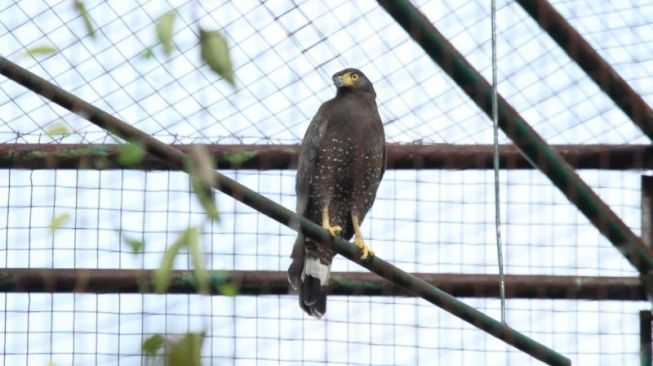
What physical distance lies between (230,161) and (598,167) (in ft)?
4.07

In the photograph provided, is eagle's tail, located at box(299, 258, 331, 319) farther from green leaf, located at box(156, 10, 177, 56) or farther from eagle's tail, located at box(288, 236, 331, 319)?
green leaf, located at box(156, 10, 177, 56)

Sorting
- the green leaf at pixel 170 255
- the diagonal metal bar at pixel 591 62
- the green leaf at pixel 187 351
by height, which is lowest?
the green leaf at pixel 187 351

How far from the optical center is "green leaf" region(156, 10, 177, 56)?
1.41m

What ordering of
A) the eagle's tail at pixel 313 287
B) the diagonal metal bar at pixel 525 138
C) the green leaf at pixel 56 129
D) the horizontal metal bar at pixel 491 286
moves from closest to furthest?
1. the green leaf at pixel 56 129
2. the diagonal metal bar at pixel 525 138
3. the horizontal metal bar at pixel 491 286
4. the eagle's tail at pixel 313 287

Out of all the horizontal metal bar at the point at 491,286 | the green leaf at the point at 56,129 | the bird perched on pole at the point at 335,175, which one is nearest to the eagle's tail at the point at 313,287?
the bird perched on pole at the point at 335,175

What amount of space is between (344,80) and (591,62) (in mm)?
1498

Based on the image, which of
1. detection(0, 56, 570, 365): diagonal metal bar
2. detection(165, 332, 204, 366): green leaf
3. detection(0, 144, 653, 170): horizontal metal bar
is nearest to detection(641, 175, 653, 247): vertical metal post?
detection(0, 144, 653, 170): horizontal metal bar

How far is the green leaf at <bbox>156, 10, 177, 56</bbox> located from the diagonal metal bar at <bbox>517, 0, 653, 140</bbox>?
2.46 metres

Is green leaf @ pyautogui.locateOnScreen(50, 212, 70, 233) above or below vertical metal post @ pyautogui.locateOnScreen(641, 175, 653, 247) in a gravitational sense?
below

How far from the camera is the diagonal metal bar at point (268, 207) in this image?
2139 millimetres

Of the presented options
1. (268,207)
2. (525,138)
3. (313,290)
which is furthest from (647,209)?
(268,207)

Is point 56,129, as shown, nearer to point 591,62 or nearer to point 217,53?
point 217,53

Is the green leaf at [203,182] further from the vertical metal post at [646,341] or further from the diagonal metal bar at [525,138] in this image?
the vertical metal post at [646,341]

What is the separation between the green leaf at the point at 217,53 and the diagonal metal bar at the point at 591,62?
244 centimetres
